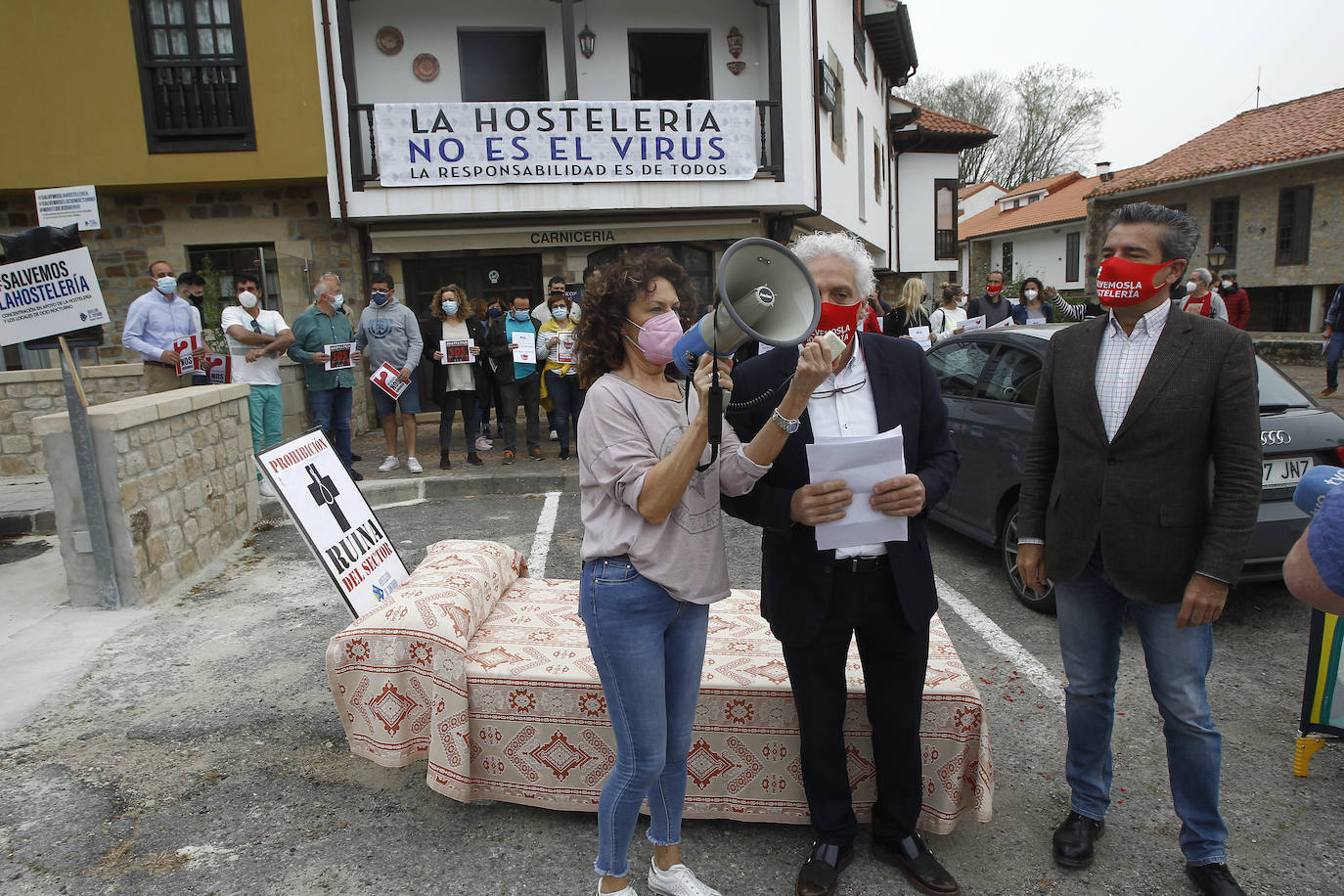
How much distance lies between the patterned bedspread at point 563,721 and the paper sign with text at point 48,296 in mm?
3287

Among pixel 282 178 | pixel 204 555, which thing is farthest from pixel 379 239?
pixel 204 555

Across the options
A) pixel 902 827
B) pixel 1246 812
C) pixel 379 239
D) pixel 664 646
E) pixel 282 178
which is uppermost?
pixel 282 178

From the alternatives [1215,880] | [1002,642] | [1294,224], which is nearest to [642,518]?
[1215,880]

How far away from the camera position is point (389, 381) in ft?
28.7

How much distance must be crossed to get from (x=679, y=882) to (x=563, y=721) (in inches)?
27.0

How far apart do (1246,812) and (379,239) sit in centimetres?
1225

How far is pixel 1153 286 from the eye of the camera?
2545mm

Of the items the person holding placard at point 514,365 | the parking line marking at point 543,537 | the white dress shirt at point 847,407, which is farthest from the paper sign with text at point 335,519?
the person holding placard at point 514,365

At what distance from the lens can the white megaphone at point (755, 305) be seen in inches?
78.0

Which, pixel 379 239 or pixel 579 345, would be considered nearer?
pixel 579 345

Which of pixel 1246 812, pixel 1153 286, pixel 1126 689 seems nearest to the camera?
pixel 1153 286

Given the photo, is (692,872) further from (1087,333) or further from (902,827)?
(1087,333)

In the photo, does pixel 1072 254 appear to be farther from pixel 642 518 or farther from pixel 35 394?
pixel 642 518

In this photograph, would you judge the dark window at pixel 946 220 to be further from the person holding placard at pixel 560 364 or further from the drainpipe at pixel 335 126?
the person holding placard at pixel 560 364
